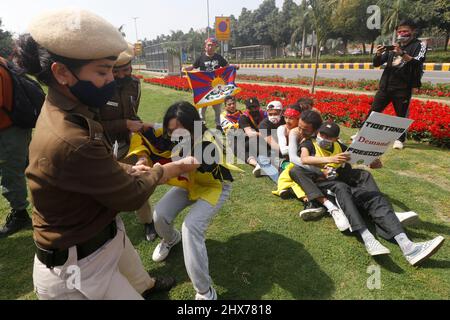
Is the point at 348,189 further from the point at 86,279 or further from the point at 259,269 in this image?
the point at 86,279

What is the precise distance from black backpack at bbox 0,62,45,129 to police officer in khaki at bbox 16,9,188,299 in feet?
7.20

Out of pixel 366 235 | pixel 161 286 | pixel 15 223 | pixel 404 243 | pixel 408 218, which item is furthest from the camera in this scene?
pixel 15 223

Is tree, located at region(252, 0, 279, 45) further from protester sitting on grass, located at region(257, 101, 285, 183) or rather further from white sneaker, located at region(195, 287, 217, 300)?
white sneaker, located at region(195, 287, 217, 300)

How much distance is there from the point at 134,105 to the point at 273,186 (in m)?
2.56

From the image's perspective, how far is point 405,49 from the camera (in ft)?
18.6

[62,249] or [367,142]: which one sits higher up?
[367,142]

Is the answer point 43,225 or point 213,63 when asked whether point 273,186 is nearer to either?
point 43,225

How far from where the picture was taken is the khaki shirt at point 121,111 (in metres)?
3.09

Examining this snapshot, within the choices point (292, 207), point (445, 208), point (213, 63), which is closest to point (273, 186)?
point (292, 207)

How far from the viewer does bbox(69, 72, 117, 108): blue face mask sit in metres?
1.61

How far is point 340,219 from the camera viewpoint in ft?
11.5

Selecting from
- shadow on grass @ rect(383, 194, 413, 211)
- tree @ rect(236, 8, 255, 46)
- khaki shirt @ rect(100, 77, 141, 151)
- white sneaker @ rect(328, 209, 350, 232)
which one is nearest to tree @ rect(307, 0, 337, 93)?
shadow on grass @ rect(383, 194, 413, 211)

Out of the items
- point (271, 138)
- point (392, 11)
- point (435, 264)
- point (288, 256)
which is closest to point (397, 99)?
point (271, 138)

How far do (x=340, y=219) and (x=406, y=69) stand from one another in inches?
151
